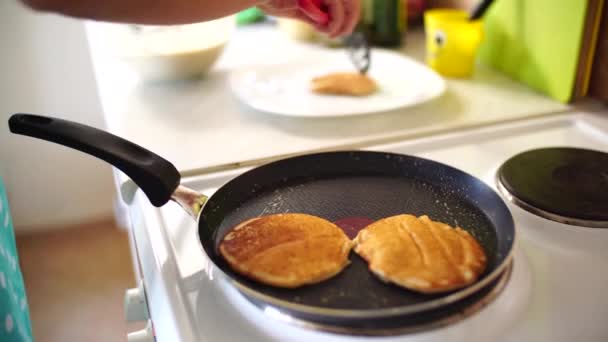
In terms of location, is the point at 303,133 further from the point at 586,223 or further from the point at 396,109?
the point at 586,223

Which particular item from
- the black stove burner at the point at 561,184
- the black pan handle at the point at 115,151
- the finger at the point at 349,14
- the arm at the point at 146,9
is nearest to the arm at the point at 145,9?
the arm at the point at 146,9

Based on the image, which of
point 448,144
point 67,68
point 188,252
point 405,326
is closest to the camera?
point 405,326

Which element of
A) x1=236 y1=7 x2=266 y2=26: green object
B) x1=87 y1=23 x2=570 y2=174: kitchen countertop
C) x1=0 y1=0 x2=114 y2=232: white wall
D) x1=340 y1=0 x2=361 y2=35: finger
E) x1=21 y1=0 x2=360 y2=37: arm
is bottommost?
x1=0 y1=0 x2=114 y2=232: white wall

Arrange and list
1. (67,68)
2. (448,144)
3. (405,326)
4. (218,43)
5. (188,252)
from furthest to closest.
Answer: (67,68) → (218,43) → (448,144) → (188,252) → (405,326)

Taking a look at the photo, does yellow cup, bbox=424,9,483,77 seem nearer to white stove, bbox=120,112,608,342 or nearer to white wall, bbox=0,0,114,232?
white stove, bbox=120,112,608,342

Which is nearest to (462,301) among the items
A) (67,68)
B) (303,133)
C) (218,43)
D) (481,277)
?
(481,277)

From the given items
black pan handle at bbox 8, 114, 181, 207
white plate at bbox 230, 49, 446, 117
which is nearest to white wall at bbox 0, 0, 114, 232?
white plate at bbox 230, 49, 446, 117

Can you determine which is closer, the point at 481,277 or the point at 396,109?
the point at 481,277

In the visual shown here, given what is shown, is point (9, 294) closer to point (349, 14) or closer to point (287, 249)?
→ point (287, 249)
